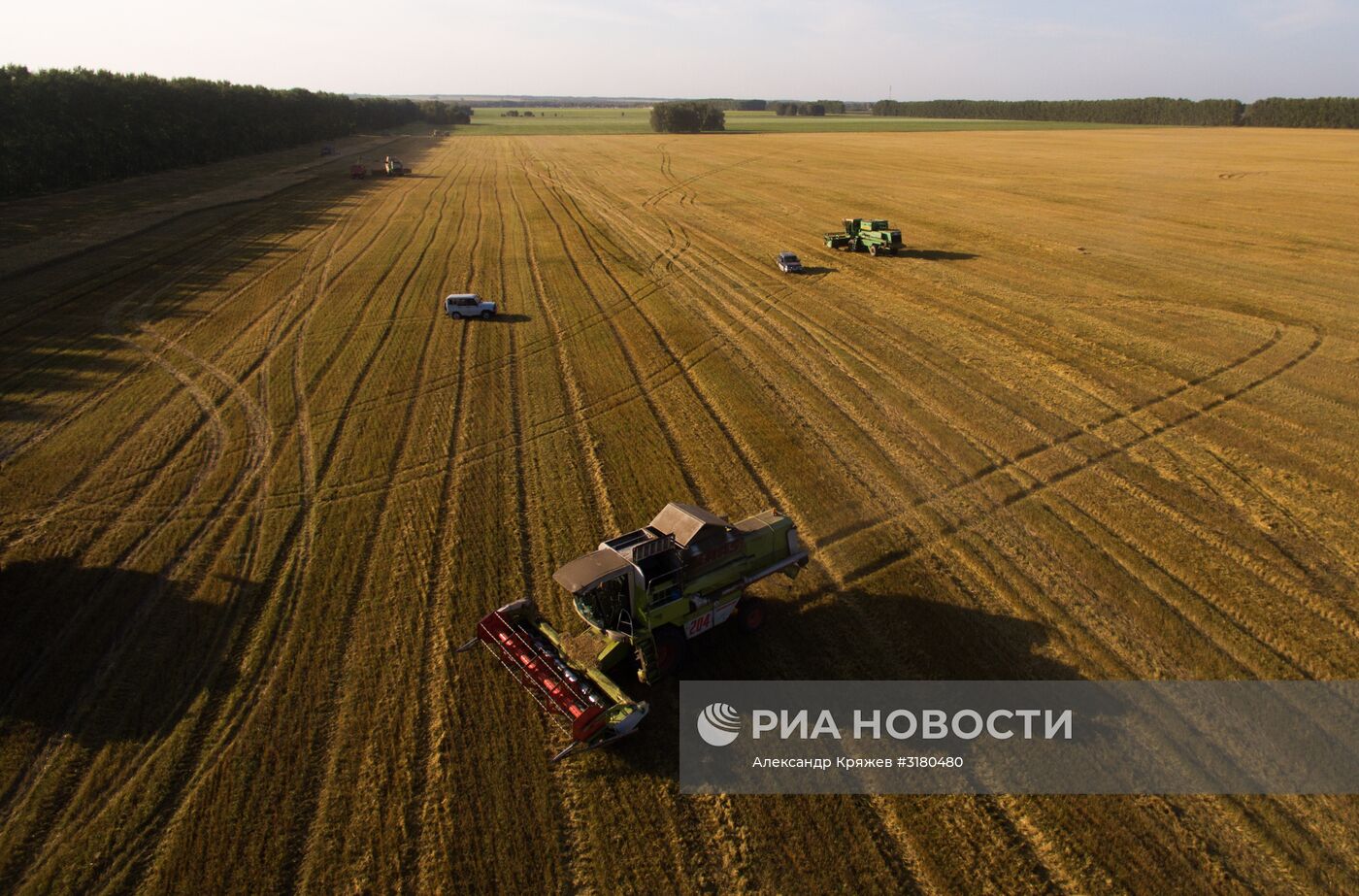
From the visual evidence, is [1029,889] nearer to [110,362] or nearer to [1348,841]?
[1348,841]

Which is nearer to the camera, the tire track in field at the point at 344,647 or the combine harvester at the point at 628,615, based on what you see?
the tire track in field at the point at 344,647

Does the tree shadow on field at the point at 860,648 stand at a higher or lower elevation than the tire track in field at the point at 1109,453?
lower

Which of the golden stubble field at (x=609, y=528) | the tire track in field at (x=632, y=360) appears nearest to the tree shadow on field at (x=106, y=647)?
the golden stubble field at (x=609, y=528)

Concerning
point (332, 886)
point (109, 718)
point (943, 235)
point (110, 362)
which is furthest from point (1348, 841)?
point (943, 235)

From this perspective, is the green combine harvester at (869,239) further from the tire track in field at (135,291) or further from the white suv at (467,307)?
the tire track in field at (135,291)

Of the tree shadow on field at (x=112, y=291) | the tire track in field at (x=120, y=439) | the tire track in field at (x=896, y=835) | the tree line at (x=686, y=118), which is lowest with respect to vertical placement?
the tire track in field at (x=896, y=835)
